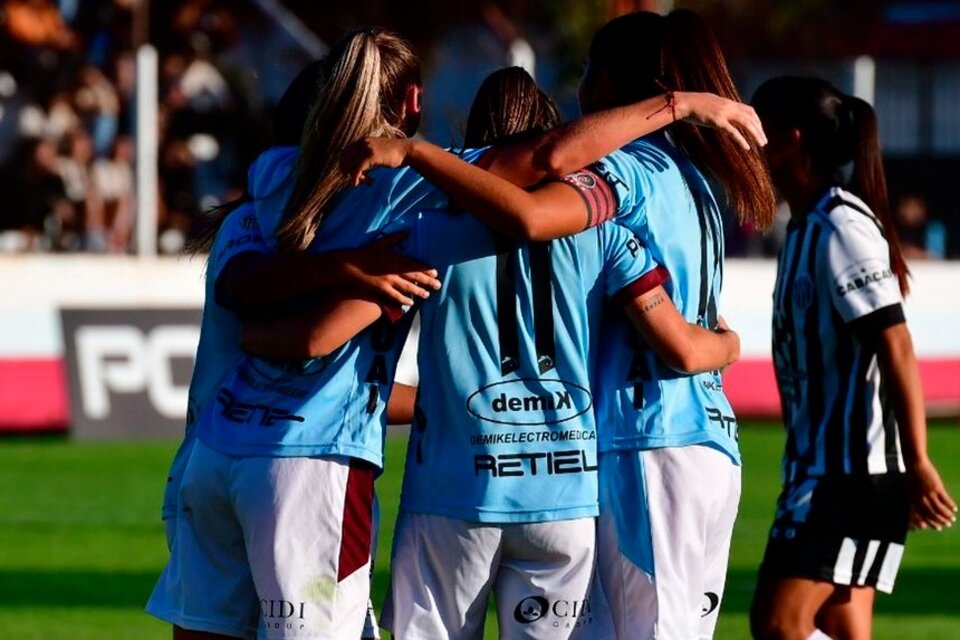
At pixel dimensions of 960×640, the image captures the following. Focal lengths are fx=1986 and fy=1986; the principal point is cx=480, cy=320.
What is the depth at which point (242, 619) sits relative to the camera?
4609mm

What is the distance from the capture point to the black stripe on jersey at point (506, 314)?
446cm

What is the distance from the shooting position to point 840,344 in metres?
5.96

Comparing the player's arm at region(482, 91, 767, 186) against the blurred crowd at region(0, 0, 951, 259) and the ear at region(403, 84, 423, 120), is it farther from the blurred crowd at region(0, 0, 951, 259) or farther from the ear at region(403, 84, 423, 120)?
the blurred crowd at region(0, 0, 951, 259)

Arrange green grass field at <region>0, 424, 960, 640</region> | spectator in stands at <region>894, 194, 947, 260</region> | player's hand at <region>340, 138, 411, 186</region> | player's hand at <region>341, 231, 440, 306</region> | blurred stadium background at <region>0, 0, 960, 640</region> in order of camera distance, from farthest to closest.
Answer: spectator in stands at <region>894, 194, 947, 260</region> → blurred stadium background at <region>0, 0, 960, 640</region> → green grass field at <region>0, 424, 960, 640</region> → player's hand at <region>341, 231, 440, 306</region> → player's hand at <region>340, 138, 411, 186</region>

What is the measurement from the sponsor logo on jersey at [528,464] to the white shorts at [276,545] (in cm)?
27

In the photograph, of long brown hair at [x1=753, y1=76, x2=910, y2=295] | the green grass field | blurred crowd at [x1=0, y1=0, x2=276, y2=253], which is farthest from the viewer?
blurred crowd at [x1=0, y1=0, x2=276, y2=253]

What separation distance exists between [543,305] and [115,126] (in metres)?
15.6

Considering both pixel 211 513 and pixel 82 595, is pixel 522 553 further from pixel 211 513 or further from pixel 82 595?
pixel 82 595

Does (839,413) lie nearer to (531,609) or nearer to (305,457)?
(531,609)

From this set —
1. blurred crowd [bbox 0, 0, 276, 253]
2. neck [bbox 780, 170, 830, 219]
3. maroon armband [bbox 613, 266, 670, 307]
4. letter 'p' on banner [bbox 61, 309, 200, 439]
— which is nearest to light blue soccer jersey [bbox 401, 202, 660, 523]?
maroon armband [bbox 613, 266, 670, 307]

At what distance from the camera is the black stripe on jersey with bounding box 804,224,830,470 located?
597cm

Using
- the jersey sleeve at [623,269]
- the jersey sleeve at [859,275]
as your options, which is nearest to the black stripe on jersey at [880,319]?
the jersey sleeve at [859,275]

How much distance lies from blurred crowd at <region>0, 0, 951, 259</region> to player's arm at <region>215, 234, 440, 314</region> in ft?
43.2

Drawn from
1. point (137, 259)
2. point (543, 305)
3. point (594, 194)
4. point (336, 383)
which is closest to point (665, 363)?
point (543, 305)
